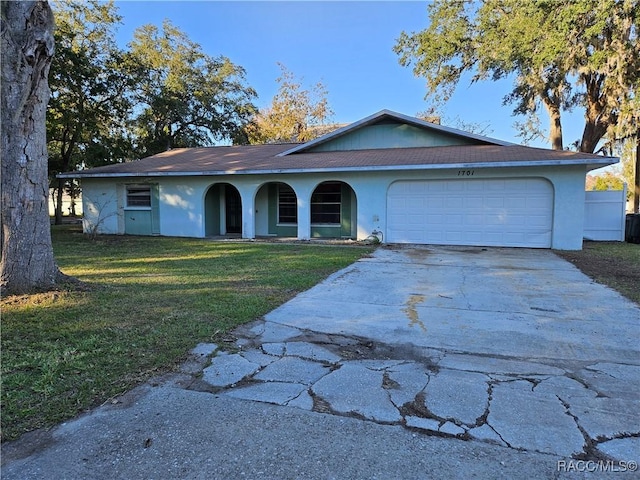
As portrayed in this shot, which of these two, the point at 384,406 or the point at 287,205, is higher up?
the point at 287,205

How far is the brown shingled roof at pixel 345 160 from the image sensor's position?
11.0 meters

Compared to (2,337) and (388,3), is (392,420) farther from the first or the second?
(388,3)

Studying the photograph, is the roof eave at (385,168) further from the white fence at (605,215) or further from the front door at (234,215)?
the front door at (234,215)

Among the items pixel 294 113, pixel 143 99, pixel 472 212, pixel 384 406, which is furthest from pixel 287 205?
pixel 294 113

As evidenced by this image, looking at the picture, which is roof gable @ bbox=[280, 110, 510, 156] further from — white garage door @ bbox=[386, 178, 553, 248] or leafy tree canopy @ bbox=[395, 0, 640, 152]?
leafy tree canopy @ bbox=[395, 0, 640, 152]

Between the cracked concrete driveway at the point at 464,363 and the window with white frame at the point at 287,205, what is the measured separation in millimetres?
9156

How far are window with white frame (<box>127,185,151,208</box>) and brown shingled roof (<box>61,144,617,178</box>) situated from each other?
81 cm

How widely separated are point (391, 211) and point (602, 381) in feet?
32.9

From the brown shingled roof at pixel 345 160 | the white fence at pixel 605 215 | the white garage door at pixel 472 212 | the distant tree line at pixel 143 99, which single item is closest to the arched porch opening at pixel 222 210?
the brown shingled roof at pixel 345 160

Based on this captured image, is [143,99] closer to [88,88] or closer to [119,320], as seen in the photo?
[88,88]

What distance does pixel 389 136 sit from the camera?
14.8 m

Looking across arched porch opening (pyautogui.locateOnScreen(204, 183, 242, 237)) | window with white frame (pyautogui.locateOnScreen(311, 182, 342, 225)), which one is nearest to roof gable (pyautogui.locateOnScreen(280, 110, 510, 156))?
window with white frame (pyautogui.locateOnScreen(311, 182, 342, 225))

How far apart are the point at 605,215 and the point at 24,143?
53.3 feet

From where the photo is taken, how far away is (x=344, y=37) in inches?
648
